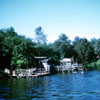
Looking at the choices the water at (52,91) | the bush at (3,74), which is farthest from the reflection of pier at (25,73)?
the water at (52,91)

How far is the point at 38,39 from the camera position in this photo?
104 metres

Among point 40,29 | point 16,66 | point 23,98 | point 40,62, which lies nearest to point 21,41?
point 16,66

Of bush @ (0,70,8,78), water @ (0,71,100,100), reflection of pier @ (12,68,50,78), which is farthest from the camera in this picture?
reflection of pier @ (12,68,50,78)

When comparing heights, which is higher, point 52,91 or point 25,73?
point 25,73

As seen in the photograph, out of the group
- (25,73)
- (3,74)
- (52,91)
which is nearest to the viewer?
(52,91)

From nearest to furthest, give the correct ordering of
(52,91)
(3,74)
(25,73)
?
(52,91)
(3,74)
(25,73)

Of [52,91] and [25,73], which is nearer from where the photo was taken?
[52,91]

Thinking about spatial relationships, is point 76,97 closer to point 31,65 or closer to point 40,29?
point 31,65

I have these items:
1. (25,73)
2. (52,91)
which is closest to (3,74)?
(25,73)

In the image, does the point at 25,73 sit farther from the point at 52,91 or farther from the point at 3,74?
the point at 52,91

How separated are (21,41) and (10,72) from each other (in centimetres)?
1130

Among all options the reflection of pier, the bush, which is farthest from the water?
the reflection of pier

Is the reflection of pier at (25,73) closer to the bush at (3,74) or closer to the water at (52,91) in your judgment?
the bush at (3,74)

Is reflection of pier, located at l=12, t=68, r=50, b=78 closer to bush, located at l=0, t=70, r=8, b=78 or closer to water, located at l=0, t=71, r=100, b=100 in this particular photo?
bush, located at l=0, t=70, r=8, b=78
